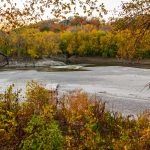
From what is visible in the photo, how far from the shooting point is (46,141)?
29.3 ft

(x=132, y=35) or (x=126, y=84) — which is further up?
(x=132, y=35)

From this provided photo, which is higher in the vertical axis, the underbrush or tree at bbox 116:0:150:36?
tree at bbox 116:0:150:36

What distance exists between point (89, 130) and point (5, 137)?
2.17 metres

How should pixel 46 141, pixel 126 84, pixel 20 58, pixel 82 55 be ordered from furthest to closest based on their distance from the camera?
pixel 82 55 → pixel 20 58 → pixel 126 84 → pixel 46 141

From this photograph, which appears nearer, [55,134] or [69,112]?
[55,134]

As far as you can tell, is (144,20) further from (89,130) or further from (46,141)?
(46,141)

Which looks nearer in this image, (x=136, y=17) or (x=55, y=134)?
(x=55, y=134)

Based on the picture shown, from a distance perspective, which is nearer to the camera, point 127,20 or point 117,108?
point 127,20

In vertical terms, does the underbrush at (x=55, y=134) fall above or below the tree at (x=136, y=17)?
below

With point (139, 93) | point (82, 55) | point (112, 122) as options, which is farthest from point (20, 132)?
point (82, 55)

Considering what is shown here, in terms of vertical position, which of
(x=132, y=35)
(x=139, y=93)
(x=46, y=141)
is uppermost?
(x=132, y=35)

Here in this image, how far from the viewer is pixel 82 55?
132875 mm

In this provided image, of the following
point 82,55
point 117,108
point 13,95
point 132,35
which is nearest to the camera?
point 13,95

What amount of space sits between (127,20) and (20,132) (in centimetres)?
585
